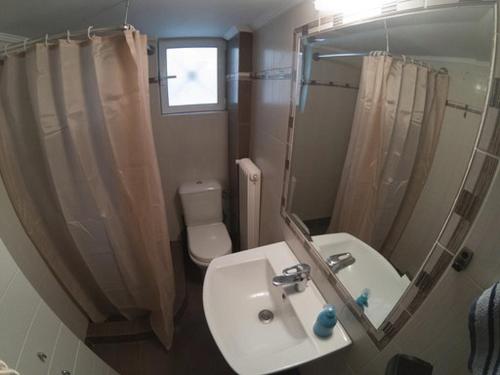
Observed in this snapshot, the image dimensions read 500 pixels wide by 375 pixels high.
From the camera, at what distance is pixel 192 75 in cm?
217

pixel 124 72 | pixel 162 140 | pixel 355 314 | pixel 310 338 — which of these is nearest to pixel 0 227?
pixel 124 72

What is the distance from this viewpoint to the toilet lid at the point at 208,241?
77.0 inches

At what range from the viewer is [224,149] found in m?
2.34

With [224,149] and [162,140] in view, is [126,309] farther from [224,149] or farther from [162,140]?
[224,149]

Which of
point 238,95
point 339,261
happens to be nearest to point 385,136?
point 339,261

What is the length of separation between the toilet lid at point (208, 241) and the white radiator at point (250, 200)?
0.70ft

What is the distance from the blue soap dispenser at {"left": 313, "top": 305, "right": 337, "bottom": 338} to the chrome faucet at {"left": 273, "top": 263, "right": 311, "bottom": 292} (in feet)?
0.62

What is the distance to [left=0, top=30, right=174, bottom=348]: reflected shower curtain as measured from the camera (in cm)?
106

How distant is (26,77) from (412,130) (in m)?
1.54

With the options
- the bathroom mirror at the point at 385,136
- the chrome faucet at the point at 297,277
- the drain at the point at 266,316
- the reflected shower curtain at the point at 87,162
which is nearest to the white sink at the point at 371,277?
the bathroom mirror at the point at 385,136

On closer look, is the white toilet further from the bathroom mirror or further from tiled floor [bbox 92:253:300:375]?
the bathroom mirror

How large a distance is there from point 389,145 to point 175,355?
5.91ft

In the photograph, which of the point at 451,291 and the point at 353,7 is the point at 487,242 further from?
the point at 353,7

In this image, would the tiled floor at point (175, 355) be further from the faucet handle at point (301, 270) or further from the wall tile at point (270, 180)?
the faucet handle at point (301, 270)
